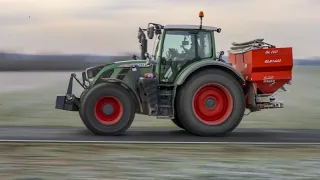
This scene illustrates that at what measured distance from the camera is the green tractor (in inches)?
503

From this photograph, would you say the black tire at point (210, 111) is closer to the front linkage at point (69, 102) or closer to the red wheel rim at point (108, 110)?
the red wheel rim at point (108, 110)

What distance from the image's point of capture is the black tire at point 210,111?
12.9 m

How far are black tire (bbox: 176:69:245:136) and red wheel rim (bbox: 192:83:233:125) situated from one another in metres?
0.03

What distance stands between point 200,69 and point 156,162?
4.19 m

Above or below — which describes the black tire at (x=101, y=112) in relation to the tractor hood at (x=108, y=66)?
below

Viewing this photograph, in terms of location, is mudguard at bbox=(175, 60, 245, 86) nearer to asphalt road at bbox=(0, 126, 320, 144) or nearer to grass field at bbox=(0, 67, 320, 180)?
asphalt road at bbox=(0, 126, 320, 144)

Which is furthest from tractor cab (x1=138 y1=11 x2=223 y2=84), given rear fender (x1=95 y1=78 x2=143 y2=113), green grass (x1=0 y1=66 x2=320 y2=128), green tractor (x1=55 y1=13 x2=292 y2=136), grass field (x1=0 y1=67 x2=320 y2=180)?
green grass (x1=0 y1=66 x2=320 y2=128)

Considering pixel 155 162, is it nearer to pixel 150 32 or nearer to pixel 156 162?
pixel 156 162

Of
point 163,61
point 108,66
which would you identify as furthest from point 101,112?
point 163,61

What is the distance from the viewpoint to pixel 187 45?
13164 millimetres

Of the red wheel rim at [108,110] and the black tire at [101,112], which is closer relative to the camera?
the black tire at [101,112]

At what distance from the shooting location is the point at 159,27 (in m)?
13.0

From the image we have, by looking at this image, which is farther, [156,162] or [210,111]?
[210,111]

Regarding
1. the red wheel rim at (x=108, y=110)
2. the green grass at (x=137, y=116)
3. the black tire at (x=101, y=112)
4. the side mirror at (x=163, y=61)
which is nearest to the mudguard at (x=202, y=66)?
the side mirror at (x=163, y=61)
